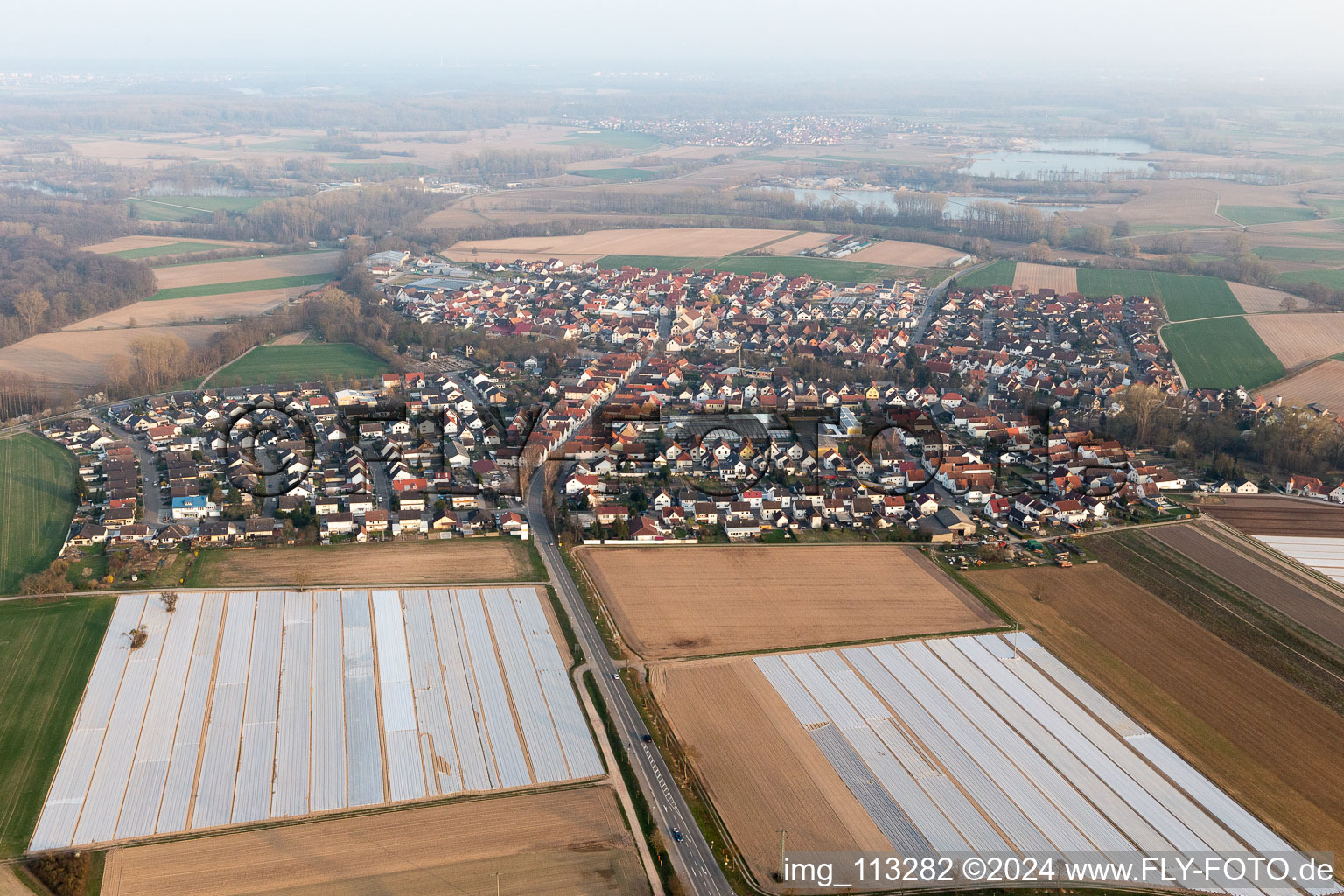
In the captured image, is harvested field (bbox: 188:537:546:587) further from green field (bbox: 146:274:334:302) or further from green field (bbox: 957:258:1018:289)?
green field (bbox: 957:258:1018:289)

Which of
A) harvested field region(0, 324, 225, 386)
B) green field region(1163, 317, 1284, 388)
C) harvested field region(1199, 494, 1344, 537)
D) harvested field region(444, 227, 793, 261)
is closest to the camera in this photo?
harvested field region(1199, 494, 1344, 537)

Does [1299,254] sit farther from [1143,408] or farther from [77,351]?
[77,351]

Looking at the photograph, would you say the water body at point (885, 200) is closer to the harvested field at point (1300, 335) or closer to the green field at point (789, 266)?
the green field at point (789, 266)

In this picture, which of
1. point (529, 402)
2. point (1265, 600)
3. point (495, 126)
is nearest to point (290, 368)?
point (529, 402)

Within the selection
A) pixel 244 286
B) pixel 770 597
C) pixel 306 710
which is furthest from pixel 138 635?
pixel 244 286

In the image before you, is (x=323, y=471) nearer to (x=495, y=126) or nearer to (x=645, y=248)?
(x=645, y=248)

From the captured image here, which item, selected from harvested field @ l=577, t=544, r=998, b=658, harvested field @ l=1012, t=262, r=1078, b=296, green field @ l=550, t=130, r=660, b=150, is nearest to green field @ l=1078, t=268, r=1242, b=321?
harvested field @ l=1012, t=262, r=1078, b=296
